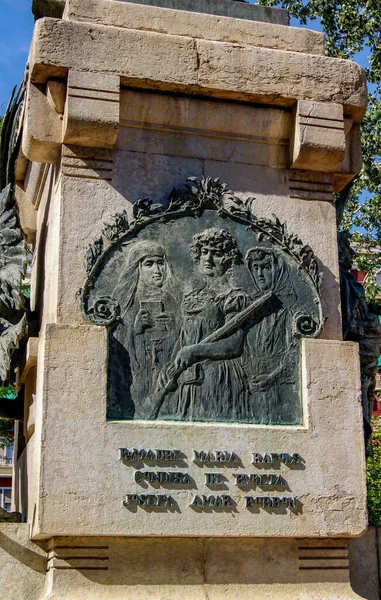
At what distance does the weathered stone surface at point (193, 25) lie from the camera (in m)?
7.93

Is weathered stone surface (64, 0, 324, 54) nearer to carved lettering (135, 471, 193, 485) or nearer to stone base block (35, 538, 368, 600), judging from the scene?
carved lettering (135, 471, 193, 485)

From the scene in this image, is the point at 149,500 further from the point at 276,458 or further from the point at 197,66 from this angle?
the point at 197,66

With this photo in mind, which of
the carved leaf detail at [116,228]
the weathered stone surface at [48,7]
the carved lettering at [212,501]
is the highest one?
the weathered stone surface at [48,7]

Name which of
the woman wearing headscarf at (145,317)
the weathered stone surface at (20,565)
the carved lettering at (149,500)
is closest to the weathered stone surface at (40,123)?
the woman wearing headscarf at (145,317)

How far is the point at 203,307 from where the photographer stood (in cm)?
747

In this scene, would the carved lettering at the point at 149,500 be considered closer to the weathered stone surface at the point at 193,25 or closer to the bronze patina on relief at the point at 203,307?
the bronze patina on relief at the point at 203,307

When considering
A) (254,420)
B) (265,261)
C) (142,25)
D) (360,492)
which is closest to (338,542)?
(360,492)

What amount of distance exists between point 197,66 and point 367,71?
12065 millimetres

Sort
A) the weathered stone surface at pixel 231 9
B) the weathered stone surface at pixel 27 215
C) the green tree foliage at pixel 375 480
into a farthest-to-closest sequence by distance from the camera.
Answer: the green tree foliage at pixel 375 480, the weathered stone surface at pixel 27 215, the weathered stone surface at pixel 231 9

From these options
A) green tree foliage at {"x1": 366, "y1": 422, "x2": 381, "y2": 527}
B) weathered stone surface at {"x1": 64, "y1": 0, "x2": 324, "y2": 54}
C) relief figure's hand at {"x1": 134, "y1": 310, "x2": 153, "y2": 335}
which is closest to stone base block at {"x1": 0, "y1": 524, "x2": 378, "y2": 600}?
relief figure's hand at {"x1": 134, "y1": 310, "x2": 153, "y2": 335}

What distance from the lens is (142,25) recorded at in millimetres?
8016

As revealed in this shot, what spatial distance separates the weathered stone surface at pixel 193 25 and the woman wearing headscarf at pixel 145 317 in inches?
A: 73.9

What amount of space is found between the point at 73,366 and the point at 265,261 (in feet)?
5.74

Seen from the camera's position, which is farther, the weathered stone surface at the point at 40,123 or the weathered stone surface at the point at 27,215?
the weathered stone surface at the point at 27,215
